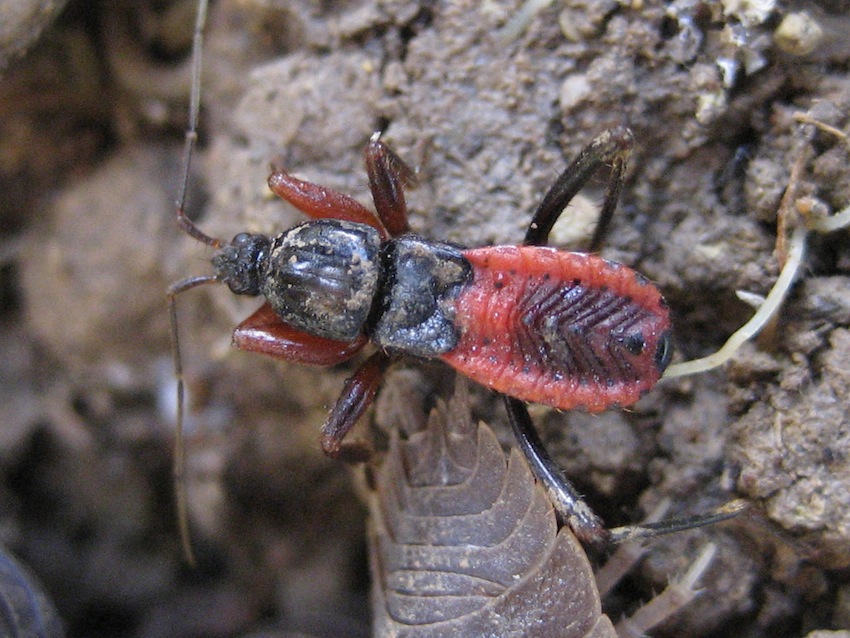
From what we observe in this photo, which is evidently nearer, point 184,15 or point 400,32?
point 400,32

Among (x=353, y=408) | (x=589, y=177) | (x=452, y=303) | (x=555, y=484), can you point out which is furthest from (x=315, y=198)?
(x=555, y=484)

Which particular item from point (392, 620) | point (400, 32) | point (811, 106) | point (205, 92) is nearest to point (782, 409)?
point (811, 106)

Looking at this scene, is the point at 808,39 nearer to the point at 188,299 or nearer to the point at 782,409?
the point at 782,409

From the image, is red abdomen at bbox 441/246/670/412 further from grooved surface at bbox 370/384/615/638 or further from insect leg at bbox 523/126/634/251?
grooved surface at bbox 370/384/615/638

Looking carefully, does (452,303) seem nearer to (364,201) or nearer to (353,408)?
(353,408)

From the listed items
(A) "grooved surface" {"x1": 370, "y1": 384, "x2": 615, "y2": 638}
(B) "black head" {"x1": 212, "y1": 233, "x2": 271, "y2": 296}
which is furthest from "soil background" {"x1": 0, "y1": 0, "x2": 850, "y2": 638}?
(A) "grooved surface" {"x1": 370, "y1": 384, "x2": 615, "y2": 638}
